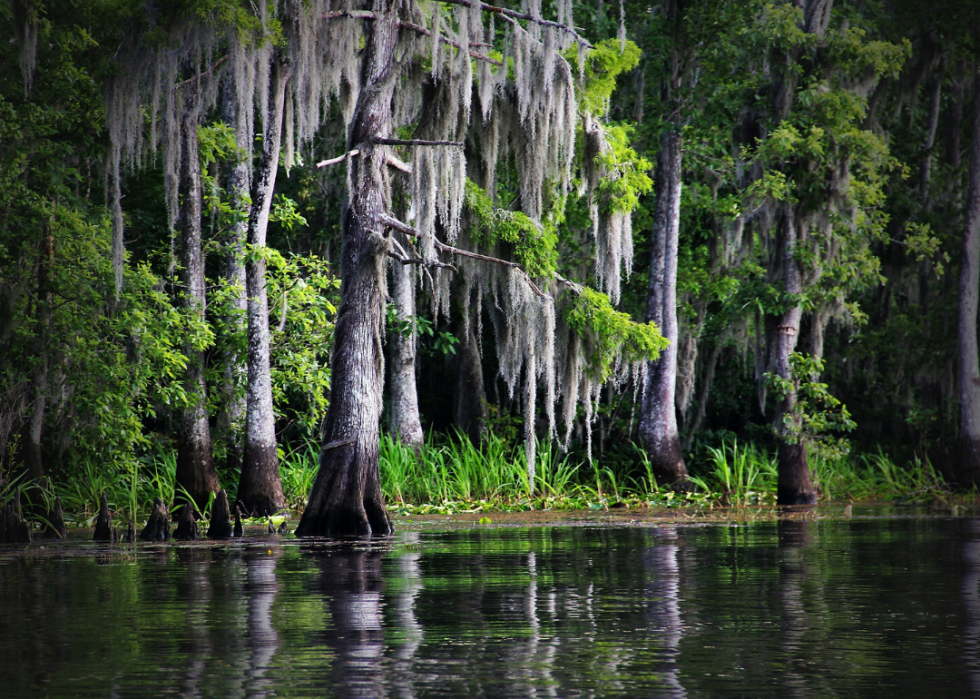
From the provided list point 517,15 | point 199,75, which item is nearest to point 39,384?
point 199,75

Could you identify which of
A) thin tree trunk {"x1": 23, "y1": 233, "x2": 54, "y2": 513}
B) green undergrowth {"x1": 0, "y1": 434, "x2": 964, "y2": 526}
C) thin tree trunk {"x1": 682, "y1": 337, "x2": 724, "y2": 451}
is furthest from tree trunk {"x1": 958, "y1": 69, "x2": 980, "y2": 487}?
thin tree trunk {"x1": 23, "y1": 233, "x2": 54, "y2": 513}

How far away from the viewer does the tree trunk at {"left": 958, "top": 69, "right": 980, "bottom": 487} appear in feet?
74.6

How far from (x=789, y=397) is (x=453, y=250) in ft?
20.5

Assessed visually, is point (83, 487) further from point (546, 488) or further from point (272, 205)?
point (546, 488)

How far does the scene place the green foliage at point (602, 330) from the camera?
19.5m

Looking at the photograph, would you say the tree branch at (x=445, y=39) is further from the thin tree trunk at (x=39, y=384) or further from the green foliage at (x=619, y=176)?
the thin tree trunk at (x=39, y=384)

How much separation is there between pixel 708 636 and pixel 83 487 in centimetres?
1348

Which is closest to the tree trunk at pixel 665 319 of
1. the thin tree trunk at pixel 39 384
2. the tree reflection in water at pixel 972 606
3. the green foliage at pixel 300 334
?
the green foliage at pixel 300 334

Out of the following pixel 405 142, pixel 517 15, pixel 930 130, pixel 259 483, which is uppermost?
pixel 930 130

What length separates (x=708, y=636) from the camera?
6.52 metres

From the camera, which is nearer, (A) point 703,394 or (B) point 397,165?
(B) point 397,165

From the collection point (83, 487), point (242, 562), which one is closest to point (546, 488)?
point (83, 487)

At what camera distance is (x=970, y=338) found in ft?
75.2

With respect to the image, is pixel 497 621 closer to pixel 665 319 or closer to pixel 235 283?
pixel 235 283
